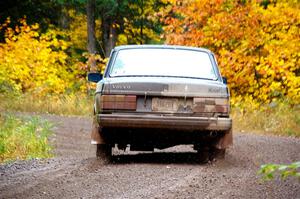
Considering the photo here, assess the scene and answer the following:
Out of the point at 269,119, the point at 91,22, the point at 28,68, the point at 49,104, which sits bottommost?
the point at 49,104

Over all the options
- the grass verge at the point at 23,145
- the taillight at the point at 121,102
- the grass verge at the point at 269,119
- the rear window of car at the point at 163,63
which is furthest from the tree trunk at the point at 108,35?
the taillight at the point at 121,102

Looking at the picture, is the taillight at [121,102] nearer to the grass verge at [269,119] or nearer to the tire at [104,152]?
the tire at [104,152]

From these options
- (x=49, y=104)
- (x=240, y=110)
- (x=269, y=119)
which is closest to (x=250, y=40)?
(x=240, y=110)

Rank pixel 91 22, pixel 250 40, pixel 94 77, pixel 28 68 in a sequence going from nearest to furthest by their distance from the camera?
pixel 94 77 → pixel 250 40 → pixel 28 68 → pixel 91 22

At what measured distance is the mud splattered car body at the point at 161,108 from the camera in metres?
9.16

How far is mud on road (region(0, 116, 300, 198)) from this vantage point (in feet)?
23.9

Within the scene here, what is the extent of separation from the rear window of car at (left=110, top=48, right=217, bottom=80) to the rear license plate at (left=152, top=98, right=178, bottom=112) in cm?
58

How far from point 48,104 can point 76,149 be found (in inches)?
403

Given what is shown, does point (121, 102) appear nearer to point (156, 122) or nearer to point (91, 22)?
point (156, 122)

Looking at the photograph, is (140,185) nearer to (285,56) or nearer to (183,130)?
(183,130)

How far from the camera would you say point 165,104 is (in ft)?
30.3

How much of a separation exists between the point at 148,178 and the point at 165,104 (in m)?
1.29

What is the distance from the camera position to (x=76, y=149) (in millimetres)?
13898

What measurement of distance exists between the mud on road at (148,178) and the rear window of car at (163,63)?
1.22 metres
